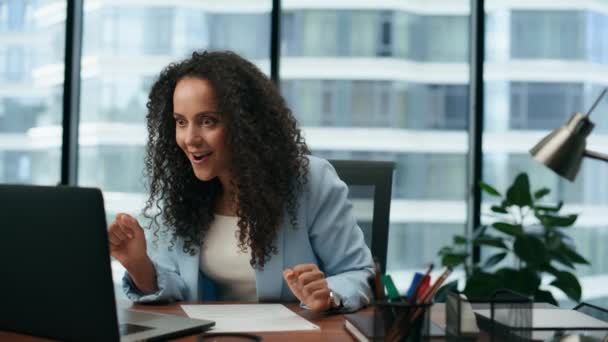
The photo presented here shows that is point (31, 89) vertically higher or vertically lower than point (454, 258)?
higher

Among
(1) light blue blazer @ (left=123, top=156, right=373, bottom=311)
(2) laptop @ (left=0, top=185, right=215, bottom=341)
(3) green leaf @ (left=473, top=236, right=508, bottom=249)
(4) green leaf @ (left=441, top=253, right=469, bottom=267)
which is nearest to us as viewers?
(2) laptop @ (left=0, top=185, right=215, bottom=341)

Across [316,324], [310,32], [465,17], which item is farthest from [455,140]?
[316,324]

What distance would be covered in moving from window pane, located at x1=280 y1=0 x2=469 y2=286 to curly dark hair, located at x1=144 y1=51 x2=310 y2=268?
6.74ft

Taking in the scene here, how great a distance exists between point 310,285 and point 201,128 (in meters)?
0.48

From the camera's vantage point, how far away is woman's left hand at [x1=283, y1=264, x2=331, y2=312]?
1236 mm

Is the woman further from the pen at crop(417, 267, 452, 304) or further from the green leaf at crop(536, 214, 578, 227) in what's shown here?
the green leaf at crop(536, 214, 578, 227)

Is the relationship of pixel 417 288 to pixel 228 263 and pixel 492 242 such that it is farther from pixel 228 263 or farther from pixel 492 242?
pixel 492 242

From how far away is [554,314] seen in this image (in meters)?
1.18

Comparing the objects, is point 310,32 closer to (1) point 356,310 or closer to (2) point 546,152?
(1) point 356,310

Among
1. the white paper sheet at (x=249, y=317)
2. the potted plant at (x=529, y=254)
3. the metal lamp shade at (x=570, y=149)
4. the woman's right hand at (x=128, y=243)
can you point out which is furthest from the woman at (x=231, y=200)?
the potted plant at (x=529, y=254)

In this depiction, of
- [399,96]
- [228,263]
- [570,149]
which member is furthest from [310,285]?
[399,96]

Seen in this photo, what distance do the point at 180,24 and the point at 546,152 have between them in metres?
3.04

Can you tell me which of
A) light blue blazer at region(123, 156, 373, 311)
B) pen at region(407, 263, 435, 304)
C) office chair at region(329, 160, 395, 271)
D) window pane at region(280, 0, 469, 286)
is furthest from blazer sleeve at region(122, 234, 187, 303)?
window pane at region(280, 0, 469, 286)

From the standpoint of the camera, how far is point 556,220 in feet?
10.2
